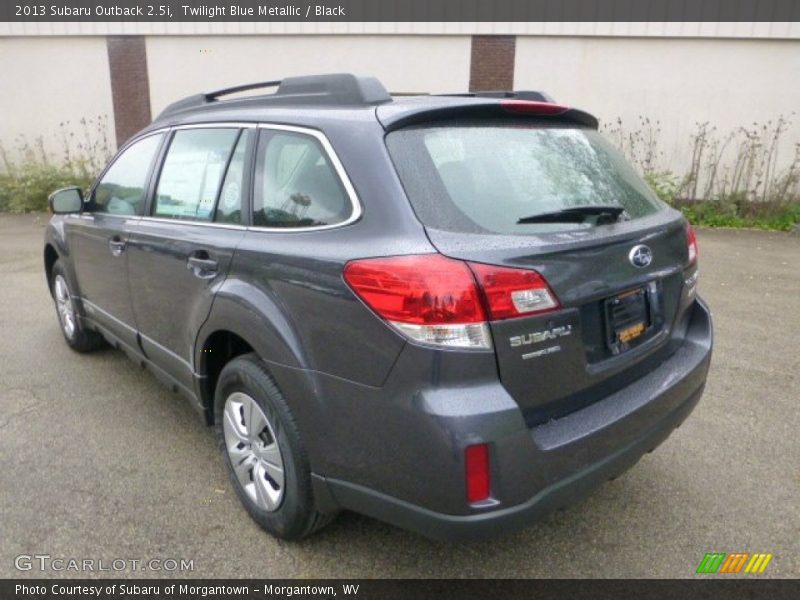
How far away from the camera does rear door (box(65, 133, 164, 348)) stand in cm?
346

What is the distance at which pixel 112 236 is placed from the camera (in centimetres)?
354

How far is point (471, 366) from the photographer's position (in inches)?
71.6

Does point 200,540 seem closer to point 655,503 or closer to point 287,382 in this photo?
point 287,382

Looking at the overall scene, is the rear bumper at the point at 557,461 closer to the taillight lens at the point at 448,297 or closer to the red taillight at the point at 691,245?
the taillight lens at the point at 448,297

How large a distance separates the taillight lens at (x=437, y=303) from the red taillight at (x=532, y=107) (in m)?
0.84

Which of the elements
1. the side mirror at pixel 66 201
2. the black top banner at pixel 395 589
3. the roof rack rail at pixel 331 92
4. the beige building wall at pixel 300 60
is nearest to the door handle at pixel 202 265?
the roof rack rail at pixel 331 92

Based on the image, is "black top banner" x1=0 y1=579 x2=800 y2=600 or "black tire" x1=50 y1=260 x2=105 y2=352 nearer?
"black top banner" x1=0 y1=579 x2=800 y2=600

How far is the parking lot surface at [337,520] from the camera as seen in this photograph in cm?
242

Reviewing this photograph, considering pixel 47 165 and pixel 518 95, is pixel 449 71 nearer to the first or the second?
pixel 47 165

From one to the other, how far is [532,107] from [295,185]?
3.25 ft

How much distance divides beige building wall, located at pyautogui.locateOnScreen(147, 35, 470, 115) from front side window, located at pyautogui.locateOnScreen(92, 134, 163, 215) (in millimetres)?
9365

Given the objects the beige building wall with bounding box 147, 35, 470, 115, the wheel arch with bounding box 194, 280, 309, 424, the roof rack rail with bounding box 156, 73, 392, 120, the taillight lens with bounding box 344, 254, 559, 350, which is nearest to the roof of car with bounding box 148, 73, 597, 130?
the roof rack rail with bounding box 156, 73, 392, 120
